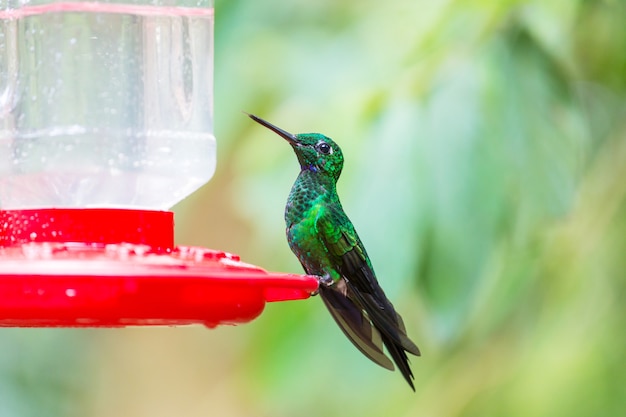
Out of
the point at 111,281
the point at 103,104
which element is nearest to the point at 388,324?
the point at 103,104

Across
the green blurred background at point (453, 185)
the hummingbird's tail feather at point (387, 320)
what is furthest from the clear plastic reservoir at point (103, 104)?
the hummingbird's tail feather at point (387, 320)

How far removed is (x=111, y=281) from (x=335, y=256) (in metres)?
1.39

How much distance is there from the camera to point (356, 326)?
12.0ft

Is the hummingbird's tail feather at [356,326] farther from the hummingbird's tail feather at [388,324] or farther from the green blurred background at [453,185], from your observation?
the green blurred background at [453,185]

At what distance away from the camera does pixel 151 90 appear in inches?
154

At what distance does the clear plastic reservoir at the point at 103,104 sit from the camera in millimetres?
3508

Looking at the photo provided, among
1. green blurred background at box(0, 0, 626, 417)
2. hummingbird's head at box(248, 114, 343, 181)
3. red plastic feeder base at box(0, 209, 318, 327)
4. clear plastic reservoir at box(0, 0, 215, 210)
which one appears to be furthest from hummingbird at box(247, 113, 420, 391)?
red plastic feeder base at box(0, 209, 318, 327)

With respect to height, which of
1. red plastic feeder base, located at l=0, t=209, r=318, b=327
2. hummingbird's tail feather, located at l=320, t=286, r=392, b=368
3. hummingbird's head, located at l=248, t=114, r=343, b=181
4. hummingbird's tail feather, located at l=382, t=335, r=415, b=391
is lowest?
hummingbird's tail feather, located at l=382, t=335, r=415, b=391

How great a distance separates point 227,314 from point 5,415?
426cm

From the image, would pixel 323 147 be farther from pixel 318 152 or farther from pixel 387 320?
pixel 387 320

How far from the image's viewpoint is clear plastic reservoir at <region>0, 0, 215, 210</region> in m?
3.51

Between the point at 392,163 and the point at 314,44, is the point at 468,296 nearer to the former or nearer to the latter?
the point at 392,163

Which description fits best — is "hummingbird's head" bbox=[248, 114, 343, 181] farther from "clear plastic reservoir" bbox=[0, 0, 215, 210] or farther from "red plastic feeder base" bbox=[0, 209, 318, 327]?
"red plastic feeder base" bbox=[0, 209, 318, 327]

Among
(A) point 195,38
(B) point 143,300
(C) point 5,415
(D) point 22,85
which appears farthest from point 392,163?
(C) point 5,415
